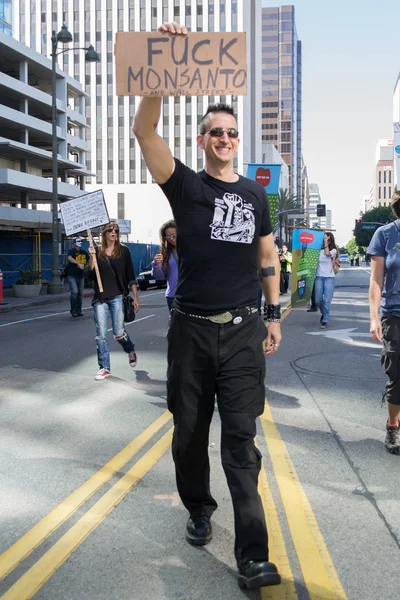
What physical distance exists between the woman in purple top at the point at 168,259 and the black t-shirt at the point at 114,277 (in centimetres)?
36

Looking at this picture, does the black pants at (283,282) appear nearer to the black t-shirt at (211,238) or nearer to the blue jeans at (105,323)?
the blue jeans at (105,323)

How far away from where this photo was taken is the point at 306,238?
15898mm

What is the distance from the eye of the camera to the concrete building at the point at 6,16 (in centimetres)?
5372

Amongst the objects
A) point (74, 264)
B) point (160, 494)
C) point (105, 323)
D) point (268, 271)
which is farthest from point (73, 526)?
point (74, 264)

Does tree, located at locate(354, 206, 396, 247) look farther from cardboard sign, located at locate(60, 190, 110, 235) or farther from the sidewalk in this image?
cardboard sign, located at locate(60, 190, 110, 235)

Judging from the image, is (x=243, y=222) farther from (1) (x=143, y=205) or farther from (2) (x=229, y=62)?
(1) (x=143, y=205)

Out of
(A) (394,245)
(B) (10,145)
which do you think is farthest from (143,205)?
(A) (394,245)

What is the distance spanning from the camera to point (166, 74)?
333 centimetres

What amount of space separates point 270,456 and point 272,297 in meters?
1.78

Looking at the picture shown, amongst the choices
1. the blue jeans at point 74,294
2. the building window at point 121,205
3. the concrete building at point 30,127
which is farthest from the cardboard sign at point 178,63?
the building window at point 121,205

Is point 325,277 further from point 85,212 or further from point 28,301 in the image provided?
point 28,301

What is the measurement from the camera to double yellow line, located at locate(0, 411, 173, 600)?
10.4ft

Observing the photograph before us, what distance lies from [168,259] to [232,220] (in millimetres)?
4803

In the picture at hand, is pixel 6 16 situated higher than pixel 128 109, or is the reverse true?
pixel 6 16
